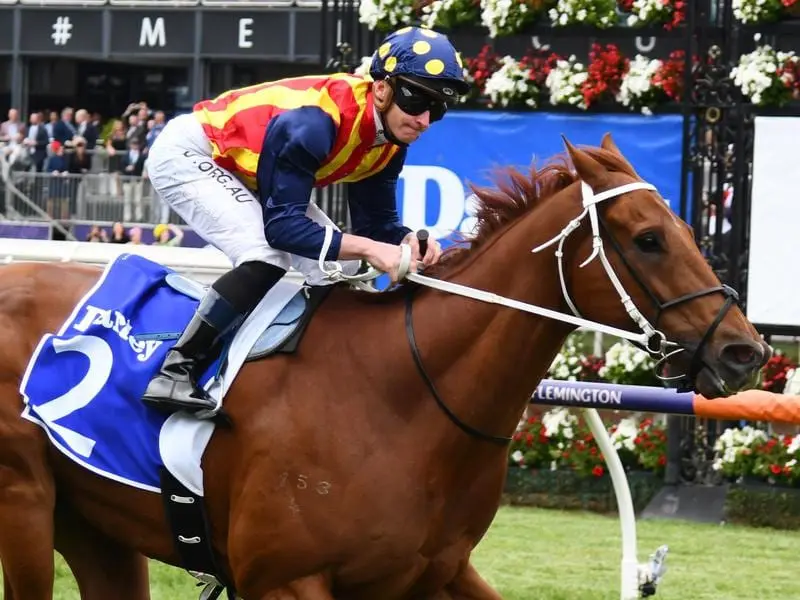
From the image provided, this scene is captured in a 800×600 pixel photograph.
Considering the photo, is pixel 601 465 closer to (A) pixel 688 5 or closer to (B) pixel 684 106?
(B) pixel 684 106

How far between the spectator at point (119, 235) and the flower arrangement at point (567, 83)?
20.7 ft

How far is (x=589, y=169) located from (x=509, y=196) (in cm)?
28

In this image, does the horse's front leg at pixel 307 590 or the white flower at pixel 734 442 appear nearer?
the horse's front leg at pixel 307 590

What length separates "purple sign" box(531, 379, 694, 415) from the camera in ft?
18.9

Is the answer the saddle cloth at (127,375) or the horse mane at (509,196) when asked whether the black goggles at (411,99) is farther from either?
the saddle cloth at (127,375)

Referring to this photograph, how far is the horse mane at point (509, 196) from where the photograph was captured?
3943mm

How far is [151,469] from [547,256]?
47.0 inches

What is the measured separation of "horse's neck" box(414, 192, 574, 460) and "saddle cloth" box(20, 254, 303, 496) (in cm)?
43

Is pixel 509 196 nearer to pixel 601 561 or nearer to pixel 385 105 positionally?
pixel 385 105

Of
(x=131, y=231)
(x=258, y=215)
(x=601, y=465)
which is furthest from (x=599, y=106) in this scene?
(x=131, y=231)

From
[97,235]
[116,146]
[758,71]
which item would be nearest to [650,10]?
Answer: [758,71]

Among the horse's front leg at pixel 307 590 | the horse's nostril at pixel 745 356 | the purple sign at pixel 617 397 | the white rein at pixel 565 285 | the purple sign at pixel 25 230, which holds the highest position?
the white rein at pixel 565 285

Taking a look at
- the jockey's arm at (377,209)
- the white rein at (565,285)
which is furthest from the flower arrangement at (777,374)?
the white rein at (565,285)

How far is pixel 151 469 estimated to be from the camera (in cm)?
407
